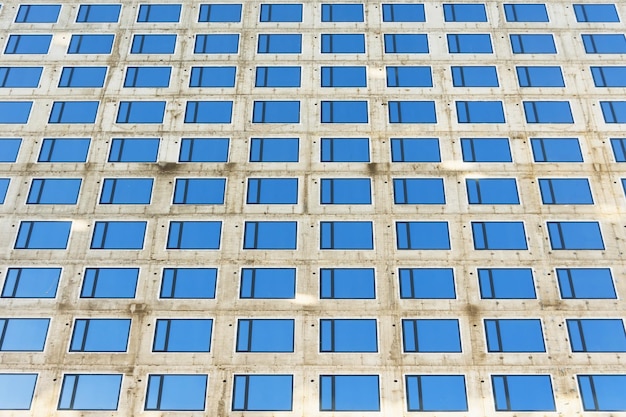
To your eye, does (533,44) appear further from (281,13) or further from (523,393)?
(523,393)

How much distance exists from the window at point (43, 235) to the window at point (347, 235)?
1547 centimetres

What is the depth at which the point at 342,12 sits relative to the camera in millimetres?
42562

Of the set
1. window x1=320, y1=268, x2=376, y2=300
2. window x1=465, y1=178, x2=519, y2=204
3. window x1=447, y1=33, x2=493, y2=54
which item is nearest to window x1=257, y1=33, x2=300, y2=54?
window x1=447, y1=33, x2=493, y2=54

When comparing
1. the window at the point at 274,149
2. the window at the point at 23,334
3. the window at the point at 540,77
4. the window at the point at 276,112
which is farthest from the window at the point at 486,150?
the window at the point at 23,334

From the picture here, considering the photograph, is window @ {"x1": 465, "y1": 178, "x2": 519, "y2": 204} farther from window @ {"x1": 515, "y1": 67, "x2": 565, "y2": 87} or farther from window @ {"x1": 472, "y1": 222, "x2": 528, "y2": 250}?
window @ {"x1": 515, "y1": 67, "x2": 565, "y2": 87}

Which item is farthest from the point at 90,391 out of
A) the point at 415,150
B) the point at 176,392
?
the point at 415,150

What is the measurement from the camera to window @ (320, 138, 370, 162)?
36.9m

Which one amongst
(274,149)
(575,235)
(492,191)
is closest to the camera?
(575,235)

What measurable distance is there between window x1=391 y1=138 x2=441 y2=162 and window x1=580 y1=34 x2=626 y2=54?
1393cm

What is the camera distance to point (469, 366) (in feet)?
102

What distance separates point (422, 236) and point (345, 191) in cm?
545

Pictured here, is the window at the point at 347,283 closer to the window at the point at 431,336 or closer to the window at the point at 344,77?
the window at the point at 431,336

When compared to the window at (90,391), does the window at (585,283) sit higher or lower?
A: higher

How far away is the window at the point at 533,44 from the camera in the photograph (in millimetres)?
40688
